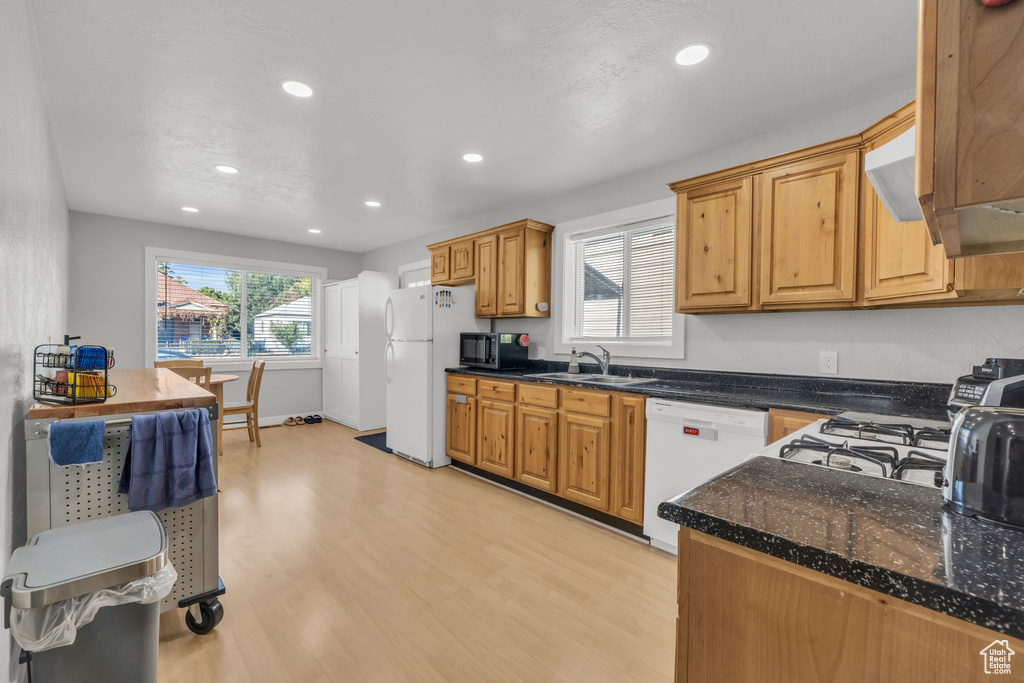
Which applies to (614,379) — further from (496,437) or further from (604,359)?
(496,437)

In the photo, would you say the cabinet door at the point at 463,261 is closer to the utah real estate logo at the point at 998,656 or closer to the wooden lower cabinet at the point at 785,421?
the wooden lower cabinet at the point at 785,421

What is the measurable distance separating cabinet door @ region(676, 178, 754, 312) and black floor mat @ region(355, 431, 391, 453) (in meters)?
3.35

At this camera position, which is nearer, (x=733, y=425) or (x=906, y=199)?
(x=906, y=199)

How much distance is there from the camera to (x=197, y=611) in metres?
1.84

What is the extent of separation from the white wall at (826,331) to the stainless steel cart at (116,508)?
280 cm

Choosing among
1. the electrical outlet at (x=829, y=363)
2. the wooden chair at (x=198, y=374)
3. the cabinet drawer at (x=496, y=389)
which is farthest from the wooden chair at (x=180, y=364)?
the electrical outlet at (x=829, y=363)

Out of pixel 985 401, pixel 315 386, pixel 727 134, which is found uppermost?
pixel 727 134

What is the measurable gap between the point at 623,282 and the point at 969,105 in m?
3.03

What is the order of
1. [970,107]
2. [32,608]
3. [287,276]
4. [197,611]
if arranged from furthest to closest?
[287,276] < [197,611] < [32,608] < [970,107]

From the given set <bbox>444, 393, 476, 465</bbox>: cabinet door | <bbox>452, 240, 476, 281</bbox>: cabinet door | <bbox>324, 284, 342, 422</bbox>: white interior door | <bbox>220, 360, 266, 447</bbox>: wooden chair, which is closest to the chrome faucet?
<bbox>444, 393, 476, 465</bbox>: cabinet door

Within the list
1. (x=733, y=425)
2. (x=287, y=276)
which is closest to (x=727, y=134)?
(x=733, y=425)

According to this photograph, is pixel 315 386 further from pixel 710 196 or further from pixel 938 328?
pixel 938 328

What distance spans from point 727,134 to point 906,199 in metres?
1.98

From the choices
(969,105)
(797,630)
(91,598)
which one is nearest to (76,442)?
(91,598)
